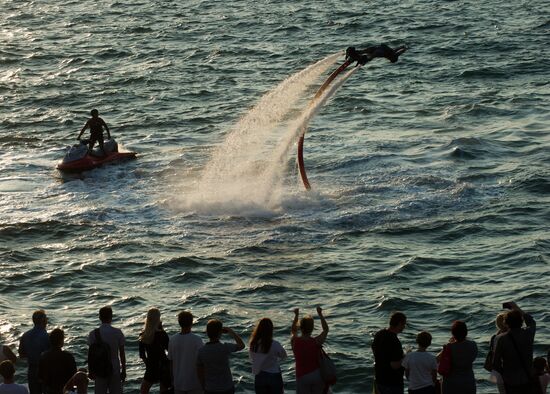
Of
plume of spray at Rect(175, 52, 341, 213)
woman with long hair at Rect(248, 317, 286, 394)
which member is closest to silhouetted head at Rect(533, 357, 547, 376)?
woman with long hair at Rect(248, 317, 286, 394)

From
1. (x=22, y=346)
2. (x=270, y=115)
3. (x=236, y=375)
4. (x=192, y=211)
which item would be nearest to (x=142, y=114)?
(x=270, y=115)

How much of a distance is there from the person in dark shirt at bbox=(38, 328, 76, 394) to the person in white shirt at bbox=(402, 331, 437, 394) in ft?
14.9

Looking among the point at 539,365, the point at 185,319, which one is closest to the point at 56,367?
the point at 185,319

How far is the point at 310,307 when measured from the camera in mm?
28391

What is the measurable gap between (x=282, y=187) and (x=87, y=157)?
6881 mm

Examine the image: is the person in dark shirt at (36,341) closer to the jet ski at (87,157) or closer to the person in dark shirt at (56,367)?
the person in dark shirt at (56,367)

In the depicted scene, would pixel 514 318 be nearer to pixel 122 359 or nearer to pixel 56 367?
pixel 122 359

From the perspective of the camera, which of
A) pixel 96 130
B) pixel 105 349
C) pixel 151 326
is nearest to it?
pixel 151 326

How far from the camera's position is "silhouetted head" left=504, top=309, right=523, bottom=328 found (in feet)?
55.4

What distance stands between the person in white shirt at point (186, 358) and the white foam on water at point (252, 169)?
17.3m

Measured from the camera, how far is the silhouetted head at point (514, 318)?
16875 mm

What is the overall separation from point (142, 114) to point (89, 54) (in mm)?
14102

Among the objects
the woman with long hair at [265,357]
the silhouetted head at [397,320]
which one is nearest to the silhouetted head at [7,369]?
the woman with long hair at [265,357]

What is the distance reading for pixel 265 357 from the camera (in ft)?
57.2
